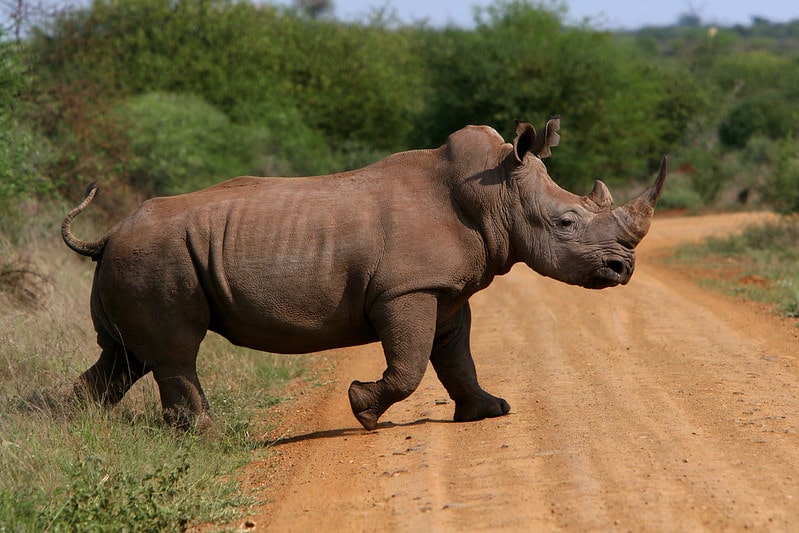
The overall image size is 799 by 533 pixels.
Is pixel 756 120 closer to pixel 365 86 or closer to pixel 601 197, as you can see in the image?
pixel 365 86

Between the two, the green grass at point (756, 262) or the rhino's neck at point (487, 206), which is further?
the green grass at point (756, 262)

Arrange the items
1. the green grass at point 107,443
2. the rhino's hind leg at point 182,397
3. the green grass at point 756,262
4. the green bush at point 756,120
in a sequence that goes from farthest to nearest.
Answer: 1. the green bush at point 756,120
2. the green grass at point 756,262
3. the rhino's hind leg at point 182,397
4. the green grass at point 107,443

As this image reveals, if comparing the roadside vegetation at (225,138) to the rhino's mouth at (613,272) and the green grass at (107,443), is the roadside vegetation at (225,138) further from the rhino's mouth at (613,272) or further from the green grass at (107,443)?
the rhino's mouth at (613,272)

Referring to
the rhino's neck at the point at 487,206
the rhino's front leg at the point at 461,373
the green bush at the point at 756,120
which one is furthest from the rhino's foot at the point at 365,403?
the green bush at the point at 756,120

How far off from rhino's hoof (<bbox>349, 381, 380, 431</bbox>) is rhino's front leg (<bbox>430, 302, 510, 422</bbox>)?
1.88 ft

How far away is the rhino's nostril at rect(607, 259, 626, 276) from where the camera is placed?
698 centimetres

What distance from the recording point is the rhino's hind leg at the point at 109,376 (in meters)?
7.36

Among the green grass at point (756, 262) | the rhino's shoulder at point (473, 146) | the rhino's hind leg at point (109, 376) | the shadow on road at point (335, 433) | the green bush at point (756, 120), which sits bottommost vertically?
the green bush at point (756, 120)

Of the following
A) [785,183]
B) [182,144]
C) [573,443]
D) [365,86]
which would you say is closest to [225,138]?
[182,144]

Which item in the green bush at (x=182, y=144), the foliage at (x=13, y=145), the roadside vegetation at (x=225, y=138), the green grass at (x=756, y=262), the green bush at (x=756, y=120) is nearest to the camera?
the roadside vegetation at (x=225, y=138)

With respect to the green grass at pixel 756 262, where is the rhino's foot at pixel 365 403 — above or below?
above

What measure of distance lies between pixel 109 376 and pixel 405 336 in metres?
1.95

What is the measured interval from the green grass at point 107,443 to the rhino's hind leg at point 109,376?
0.13 m

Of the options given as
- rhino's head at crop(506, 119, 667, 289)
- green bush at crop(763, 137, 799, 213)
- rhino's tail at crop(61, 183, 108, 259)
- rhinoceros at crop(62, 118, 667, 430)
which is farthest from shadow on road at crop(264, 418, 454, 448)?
green bush at crop(763, 137, 799, 213)
